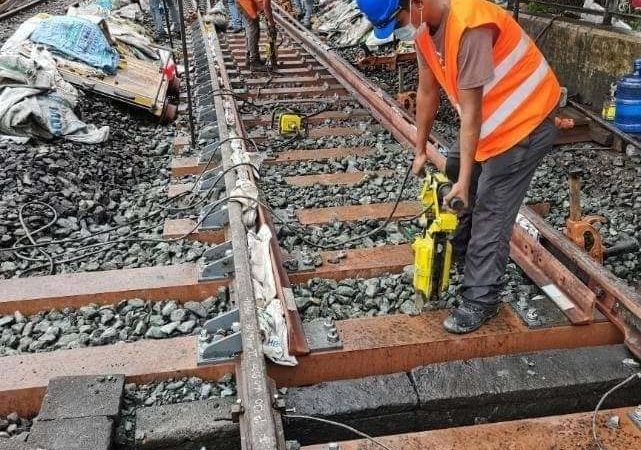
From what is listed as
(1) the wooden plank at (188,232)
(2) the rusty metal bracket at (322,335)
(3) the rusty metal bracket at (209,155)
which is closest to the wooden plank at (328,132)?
(3) the rusty metal bracket at (209,155)

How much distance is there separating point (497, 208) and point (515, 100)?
49 centimetres

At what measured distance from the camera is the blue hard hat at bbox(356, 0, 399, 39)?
3.06 m

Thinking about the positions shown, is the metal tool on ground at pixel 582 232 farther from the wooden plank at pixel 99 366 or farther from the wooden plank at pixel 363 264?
the wooden plank at pixel 99 366

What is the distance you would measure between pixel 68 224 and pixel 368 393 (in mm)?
2713

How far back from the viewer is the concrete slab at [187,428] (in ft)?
8.13

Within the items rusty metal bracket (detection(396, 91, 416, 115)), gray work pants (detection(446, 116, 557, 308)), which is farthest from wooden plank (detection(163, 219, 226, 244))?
rusty metal bracket (detection(396, 91, 416, 115))

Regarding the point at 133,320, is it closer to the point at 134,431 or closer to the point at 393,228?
the point at 134,431

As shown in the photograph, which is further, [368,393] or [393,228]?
[393,228]

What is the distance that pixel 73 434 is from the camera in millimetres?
2420

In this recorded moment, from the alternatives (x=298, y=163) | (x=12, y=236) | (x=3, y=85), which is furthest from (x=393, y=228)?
(x=3, y=85)

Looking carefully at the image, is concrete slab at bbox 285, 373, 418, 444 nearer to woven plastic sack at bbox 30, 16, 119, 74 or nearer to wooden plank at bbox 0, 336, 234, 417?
wooden plank at bbox 0, 336, 234, 417

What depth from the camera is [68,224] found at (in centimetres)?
446

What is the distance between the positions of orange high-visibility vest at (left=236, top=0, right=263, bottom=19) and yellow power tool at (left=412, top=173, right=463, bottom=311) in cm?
700

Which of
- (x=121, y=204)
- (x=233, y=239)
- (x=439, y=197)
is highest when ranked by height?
(x=439, y=197)
